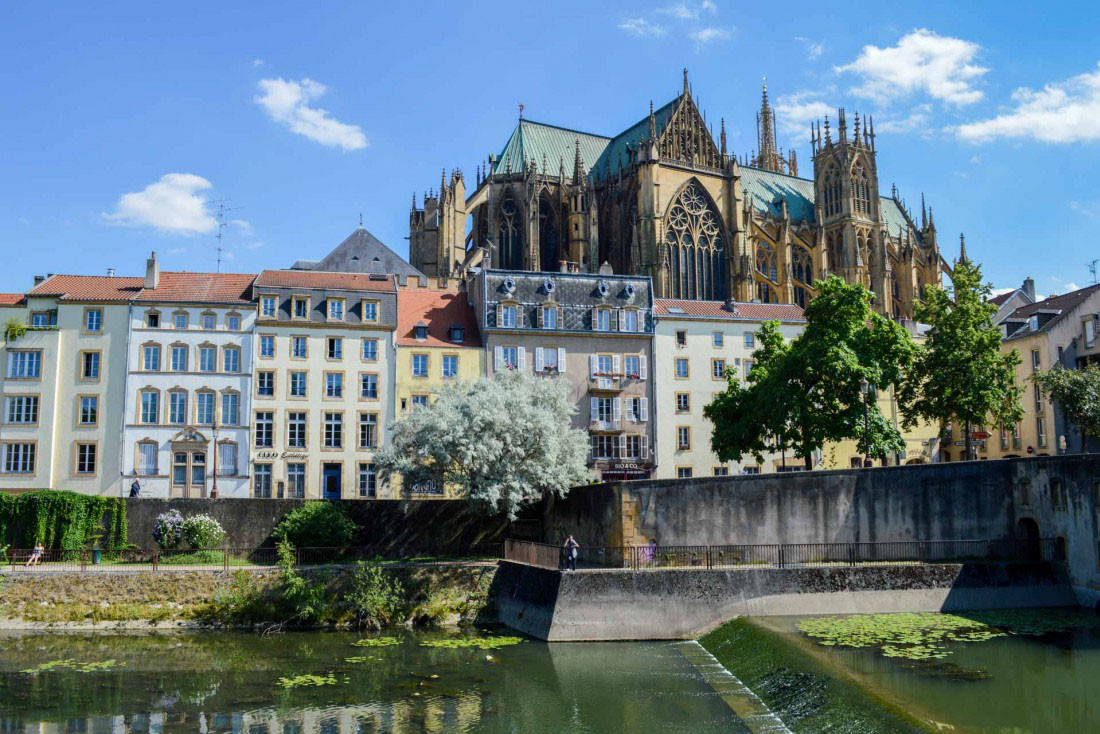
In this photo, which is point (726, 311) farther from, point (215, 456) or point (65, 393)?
point (65, 393)

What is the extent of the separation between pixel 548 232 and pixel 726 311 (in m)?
31.2

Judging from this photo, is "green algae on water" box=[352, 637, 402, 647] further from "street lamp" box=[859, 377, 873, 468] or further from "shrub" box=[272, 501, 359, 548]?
"street lamp" box=[859, 377, 873, 468]

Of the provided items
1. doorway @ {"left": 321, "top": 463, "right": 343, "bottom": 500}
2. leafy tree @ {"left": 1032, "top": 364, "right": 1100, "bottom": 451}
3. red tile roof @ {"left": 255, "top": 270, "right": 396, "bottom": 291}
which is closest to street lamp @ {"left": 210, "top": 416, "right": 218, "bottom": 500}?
doorway @ {"left": 321, "top": 463, "right": 343, "bottom": 500}

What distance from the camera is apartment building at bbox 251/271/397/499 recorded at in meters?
50.6

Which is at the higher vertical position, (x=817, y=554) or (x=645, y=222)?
(x=645, y=222)

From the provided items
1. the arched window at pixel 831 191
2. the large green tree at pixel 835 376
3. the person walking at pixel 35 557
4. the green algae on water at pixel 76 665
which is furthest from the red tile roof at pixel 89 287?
the arched window at pixel 831 191

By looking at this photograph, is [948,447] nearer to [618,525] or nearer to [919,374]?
[919,374]

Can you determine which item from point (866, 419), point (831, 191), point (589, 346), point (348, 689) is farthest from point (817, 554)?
point (831, 191)

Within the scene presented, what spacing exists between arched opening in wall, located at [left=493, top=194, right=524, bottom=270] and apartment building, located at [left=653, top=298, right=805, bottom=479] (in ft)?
97.6

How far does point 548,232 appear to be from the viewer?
3462 inches

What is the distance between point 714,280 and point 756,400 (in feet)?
131

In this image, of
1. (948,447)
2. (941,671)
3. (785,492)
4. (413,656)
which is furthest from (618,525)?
(948,447)

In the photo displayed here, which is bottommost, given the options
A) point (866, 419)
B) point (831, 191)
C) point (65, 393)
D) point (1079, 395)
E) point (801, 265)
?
point (866, 419)

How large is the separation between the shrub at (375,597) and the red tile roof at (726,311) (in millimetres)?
25564
